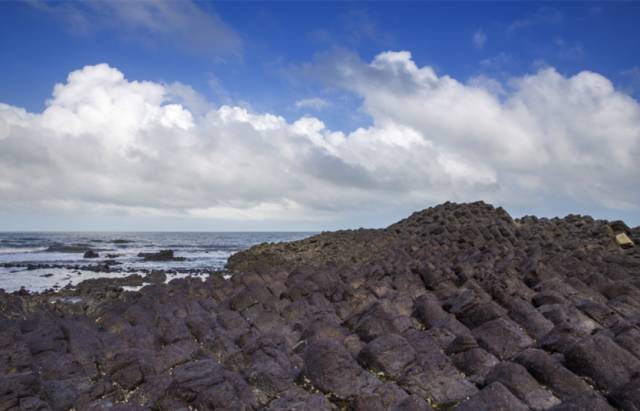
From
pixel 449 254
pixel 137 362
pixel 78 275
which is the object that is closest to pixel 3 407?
pixel 137 362

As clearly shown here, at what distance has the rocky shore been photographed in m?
7.11

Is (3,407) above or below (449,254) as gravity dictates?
below

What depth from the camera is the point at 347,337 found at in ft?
31.8

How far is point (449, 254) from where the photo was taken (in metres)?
21.1

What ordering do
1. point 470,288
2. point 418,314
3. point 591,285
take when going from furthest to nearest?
point 591,285 → point 470,288 → point 418,314

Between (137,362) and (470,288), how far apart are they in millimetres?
8131

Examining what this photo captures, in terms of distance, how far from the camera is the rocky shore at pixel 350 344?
7109 mm

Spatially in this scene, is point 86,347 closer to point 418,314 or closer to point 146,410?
point 146,410

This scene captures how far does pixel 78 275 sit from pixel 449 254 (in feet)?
77.6

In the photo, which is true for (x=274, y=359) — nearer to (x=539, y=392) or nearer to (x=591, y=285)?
(x=539, y=392)

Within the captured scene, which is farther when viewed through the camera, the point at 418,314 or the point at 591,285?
the point at 591,285

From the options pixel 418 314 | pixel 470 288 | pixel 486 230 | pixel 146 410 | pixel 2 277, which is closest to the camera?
pixel 146 410

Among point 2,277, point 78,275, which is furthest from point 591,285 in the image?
point 2,277

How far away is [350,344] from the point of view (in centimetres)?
941
